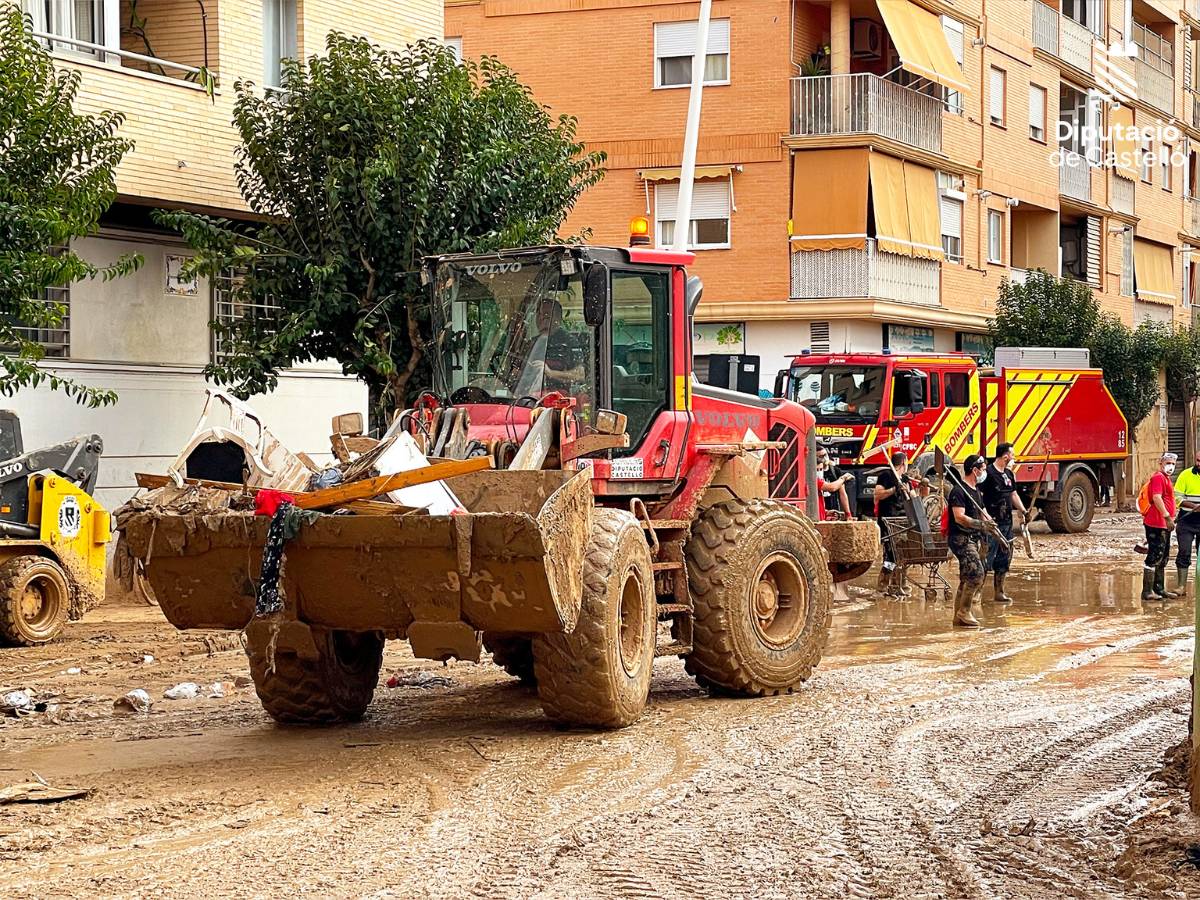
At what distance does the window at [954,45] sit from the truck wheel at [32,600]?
82.3ft

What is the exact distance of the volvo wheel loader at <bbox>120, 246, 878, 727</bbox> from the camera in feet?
28.5

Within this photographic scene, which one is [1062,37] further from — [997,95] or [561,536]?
[561,536]

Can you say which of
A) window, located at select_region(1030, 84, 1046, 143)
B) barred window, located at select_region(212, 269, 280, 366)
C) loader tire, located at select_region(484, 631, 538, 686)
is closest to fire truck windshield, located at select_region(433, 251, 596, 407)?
loader tire, located at select_region(484, 631, 538, 686)

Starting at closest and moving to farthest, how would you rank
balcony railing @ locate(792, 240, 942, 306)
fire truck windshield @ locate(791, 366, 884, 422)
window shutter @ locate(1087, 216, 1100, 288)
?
1. fire truck windshield @ locate(791, 366, 884, 422)
2. balcony railing @ locate(792, 240, 942, 306)
3. window shutter @ locate(1087, 216, 1100, 288)

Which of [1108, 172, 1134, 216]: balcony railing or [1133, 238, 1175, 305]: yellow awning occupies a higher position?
[1108, 172, 1134, 216]: balcony railing

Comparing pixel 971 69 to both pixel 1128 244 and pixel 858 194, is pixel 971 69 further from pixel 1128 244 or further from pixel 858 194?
pixel 1128 244

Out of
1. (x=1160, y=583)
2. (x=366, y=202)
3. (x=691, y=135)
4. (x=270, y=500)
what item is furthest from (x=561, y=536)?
(x=691, y=135)

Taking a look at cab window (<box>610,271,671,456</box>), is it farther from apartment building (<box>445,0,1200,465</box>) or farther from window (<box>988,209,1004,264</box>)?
window (<box>988,209,1004,264</box>)

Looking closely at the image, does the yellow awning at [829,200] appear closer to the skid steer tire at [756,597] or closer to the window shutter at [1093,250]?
the window shutter at [1093,250]

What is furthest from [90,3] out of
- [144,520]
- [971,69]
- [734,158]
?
[971,69]

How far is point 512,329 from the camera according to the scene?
10.8 meters

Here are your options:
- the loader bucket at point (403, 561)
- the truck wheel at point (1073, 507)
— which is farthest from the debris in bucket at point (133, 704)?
the truck wheel at point (1073, 507)

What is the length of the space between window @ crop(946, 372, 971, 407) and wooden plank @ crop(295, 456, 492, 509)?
17.5 meters

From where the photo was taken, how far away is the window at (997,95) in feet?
123
